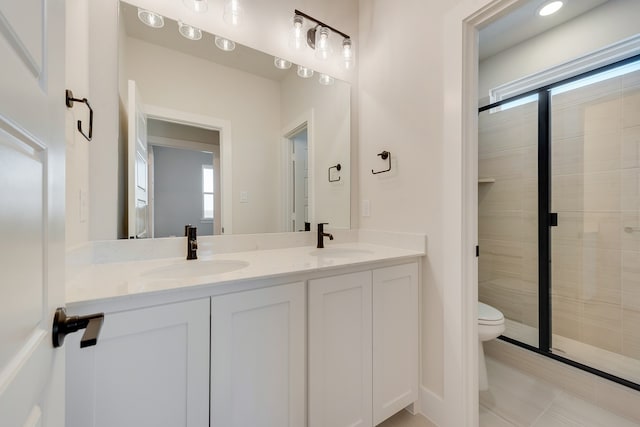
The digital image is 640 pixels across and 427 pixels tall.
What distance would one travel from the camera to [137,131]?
1251 mm

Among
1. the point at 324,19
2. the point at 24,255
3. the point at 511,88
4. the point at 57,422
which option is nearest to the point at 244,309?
the point at 57,422

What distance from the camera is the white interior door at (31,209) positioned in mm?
302

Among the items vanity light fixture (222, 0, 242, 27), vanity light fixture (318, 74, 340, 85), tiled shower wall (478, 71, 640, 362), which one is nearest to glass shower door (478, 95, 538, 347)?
tiled shower wall (478, 71, 640, 362)

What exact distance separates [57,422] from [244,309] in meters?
0.49

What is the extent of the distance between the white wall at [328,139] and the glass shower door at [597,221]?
62.0 inches

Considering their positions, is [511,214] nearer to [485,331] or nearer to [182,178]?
[485,331]

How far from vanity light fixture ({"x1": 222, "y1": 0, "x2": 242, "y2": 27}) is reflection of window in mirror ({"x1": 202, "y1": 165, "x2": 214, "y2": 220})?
2.63 ft

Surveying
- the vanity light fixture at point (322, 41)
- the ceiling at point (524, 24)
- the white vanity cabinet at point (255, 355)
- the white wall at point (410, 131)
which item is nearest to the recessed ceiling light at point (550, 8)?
the ceiling at point (524, 24)

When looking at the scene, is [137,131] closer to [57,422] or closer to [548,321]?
[57,422]

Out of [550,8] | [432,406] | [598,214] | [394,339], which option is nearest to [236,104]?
[394,339]

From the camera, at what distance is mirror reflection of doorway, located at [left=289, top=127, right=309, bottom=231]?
5.70 feet

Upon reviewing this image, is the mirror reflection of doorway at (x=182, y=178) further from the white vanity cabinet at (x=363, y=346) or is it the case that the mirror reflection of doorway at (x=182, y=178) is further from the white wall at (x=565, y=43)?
the white wall at (x=565, y=43)

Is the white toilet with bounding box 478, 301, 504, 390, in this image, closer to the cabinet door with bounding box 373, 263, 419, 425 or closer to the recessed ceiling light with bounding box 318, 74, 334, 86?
the cabinet door with bounding box 373, 263, 419, 425

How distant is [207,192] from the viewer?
146cm
